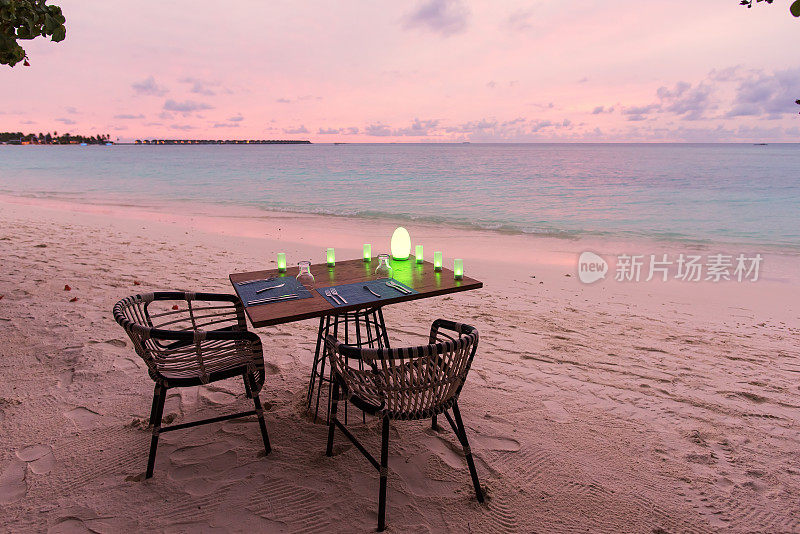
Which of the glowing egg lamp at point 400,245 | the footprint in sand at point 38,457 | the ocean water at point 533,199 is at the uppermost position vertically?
the ocean water at point 533,199

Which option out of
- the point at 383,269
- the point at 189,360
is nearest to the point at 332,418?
the point at 189,360

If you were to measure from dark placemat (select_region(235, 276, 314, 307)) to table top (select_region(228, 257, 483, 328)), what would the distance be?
0.05m

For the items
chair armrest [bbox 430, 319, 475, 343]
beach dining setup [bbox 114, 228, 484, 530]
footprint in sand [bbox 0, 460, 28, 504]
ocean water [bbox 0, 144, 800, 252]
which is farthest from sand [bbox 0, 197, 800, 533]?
ocean water [bbox 0, 144, 800, 252]

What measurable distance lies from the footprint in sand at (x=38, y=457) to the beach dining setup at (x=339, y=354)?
0.50 meters

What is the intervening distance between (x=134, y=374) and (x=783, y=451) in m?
4.52

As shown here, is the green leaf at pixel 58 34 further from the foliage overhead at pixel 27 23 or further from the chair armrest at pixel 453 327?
the chair armrest at pixel 453 327

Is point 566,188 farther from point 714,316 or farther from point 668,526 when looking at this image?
point 668,526

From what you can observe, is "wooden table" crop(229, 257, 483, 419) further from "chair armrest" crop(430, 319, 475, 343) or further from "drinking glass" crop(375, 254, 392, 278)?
"chair armrest" crop(430, 319, 475, 343)

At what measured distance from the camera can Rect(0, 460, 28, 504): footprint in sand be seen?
210 cm

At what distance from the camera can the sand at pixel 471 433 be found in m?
2.08

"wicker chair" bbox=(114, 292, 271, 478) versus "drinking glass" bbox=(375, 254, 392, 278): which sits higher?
"drinking glass" bbox=(375, 254, 392, 278)

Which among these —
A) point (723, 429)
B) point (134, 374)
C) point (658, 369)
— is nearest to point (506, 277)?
point (658, 369)

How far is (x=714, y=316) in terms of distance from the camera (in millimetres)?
5133

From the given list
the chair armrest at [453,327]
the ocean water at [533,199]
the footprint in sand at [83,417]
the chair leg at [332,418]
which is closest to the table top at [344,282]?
the chair armrest at [453,327]
